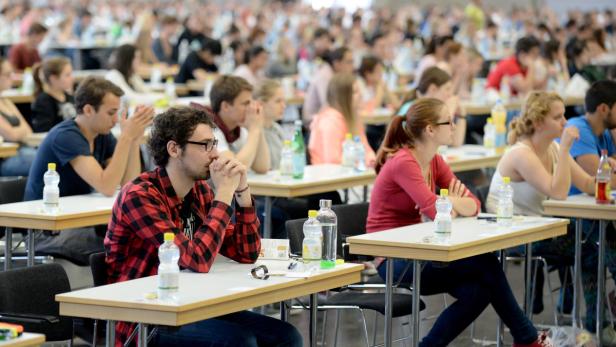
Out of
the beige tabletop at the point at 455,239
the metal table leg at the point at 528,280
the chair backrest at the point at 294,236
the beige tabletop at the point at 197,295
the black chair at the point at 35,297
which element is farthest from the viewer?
the metal table leg at the point at 528,280

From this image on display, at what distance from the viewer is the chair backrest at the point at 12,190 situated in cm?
580

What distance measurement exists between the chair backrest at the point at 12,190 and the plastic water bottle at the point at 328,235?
1.93 meters

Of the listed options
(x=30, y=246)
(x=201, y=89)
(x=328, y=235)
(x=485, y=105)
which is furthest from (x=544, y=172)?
(x=201, y=89)

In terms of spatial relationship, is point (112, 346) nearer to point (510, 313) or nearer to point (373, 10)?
point (510, 313)

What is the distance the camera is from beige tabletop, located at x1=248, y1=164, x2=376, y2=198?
6387 millimetres

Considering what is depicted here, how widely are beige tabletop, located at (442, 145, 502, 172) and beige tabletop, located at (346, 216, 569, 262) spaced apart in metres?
2.07

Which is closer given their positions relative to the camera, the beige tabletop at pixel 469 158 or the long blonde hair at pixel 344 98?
the beige tabletop at pixel 469 158

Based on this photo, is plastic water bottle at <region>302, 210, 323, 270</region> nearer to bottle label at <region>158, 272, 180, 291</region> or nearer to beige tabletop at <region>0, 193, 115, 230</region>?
bottle label at <region>158, 272, 180, 291</region>

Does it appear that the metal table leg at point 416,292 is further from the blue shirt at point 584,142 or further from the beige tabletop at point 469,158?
the beige tabletop at point 469,158

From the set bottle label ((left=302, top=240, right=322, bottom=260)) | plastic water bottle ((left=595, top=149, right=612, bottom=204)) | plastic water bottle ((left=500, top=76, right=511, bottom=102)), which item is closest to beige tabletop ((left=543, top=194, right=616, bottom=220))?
plastic water bottle ((left=595, top=149, right=612, bottom=204))

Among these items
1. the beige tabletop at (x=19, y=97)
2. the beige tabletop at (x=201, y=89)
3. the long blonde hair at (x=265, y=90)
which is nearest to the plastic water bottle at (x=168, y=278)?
the long blonde hair at (x=265, y=90)

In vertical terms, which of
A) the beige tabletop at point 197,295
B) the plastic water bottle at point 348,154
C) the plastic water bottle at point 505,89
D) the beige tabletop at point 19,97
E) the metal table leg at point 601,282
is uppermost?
the plastic water bottle at point 505,89

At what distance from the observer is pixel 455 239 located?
15.9ft

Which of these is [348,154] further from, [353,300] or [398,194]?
[353,300]
